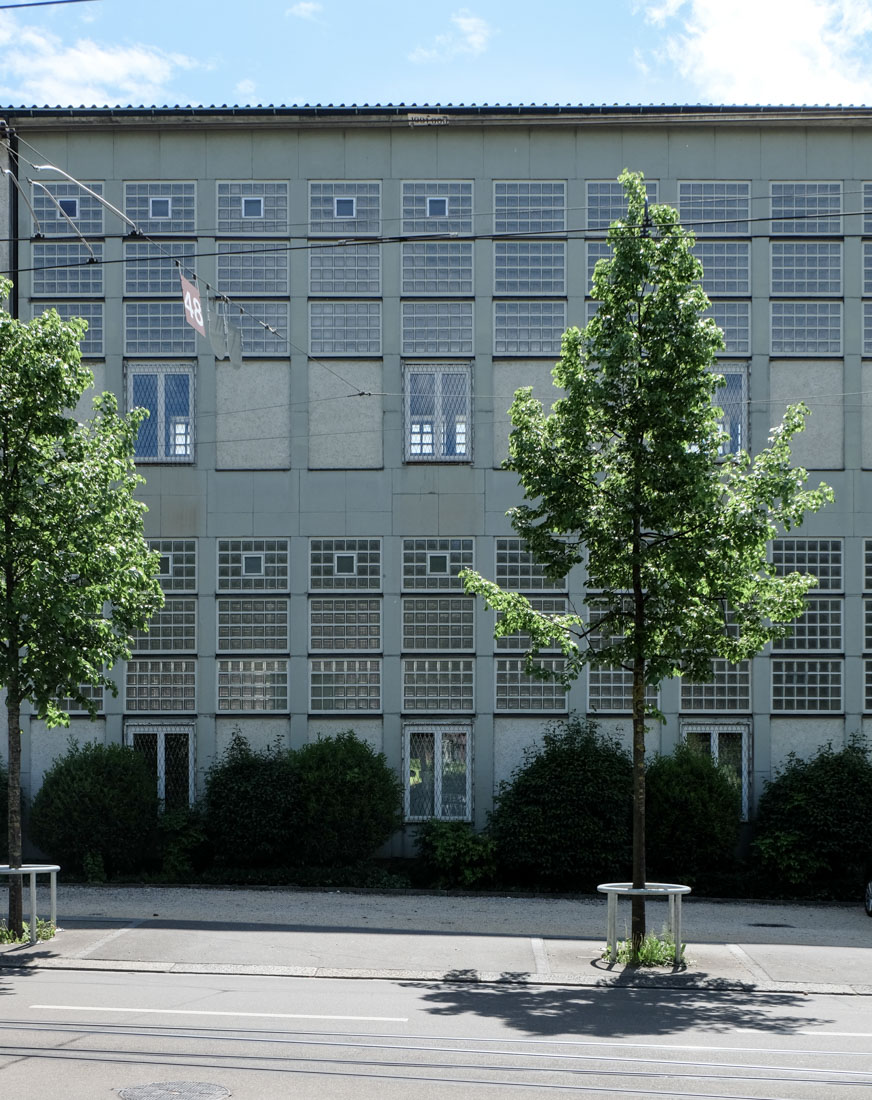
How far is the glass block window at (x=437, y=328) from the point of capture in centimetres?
2341

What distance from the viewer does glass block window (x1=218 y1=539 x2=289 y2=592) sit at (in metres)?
23.2

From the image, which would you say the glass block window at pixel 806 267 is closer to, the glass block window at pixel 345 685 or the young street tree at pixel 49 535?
the glass block window at pixel 345 685

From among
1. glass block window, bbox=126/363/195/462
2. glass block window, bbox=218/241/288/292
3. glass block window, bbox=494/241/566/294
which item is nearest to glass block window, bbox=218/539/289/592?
glass block window, bbox=126/363/195/462

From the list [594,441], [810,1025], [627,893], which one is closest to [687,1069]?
[810,1025]

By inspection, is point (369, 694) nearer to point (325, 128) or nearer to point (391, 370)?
point (391, 370)

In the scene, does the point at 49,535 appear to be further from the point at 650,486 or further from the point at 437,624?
the point at 437,624

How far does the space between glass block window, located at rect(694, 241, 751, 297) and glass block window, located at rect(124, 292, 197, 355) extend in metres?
9.37

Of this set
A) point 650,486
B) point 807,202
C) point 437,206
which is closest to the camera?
point 650,486

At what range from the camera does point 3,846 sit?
70.8 feet

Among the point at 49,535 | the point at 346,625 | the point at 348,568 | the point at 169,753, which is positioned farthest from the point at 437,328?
the point at 49,535

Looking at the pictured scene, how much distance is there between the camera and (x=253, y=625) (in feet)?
76.2

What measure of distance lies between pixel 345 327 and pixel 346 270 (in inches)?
41.6

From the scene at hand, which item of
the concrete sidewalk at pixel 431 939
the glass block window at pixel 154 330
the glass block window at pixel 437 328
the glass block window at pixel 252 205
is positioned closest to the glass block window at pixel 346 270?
the glass block window at pixel 437 328

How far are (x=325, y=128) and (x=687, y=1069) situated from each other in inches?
714
